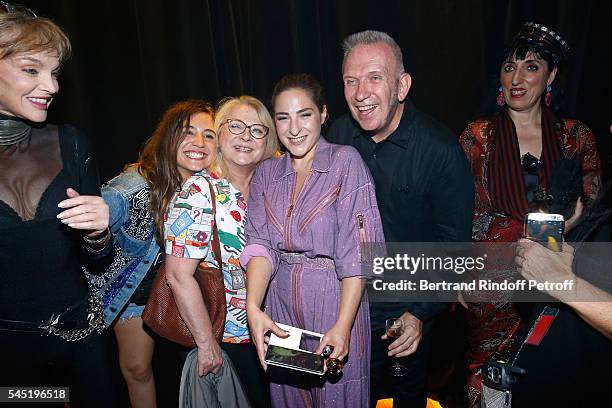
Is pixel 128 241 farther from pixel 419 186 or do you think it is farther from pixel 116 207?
pixel 419 186

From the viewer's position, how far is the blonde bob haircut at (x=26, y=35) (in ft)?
4.96

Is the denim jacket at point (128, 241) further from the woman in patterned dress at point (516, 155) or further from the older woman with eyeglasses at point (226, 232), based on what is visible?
the woman in patterned dress at point (516, 155)

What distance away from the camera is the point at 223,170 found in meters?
2.24

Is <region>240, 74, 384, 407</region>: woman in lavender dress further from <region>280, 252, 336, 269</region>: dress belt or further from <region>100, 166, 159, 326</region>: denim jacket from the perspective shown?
<region>100, 166, 159, 326</region>: denim jacket

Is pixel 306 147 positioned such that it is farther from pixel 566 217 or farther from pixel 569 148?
pixel 569 148

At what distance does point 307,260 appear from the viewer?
1.88 m

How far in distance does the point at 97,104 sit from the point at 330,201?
2448 mm

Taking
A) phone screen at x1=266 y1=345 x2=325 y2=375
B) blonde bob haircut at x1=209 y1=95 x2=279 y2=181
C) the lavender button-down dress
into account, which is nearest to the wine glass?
the lavender button-down dress

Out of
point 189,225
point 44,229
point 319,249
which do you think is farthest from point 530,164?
point 44,229

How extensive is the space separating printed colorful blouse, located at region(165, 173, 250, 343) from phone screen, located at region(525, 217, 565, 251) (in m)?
1.20

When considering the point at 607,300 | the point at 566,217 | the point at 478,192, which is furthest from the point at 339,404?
the point at 478,192

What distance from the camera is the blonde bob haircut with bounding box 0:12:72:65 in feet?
4.96

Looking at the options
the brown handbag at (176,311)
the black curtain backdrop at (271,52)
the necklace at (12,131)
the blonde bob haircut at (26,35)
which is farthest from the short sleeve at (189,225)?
the black curtain backdrop at (271,52)

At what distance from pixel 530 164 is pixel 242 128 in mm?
1604
